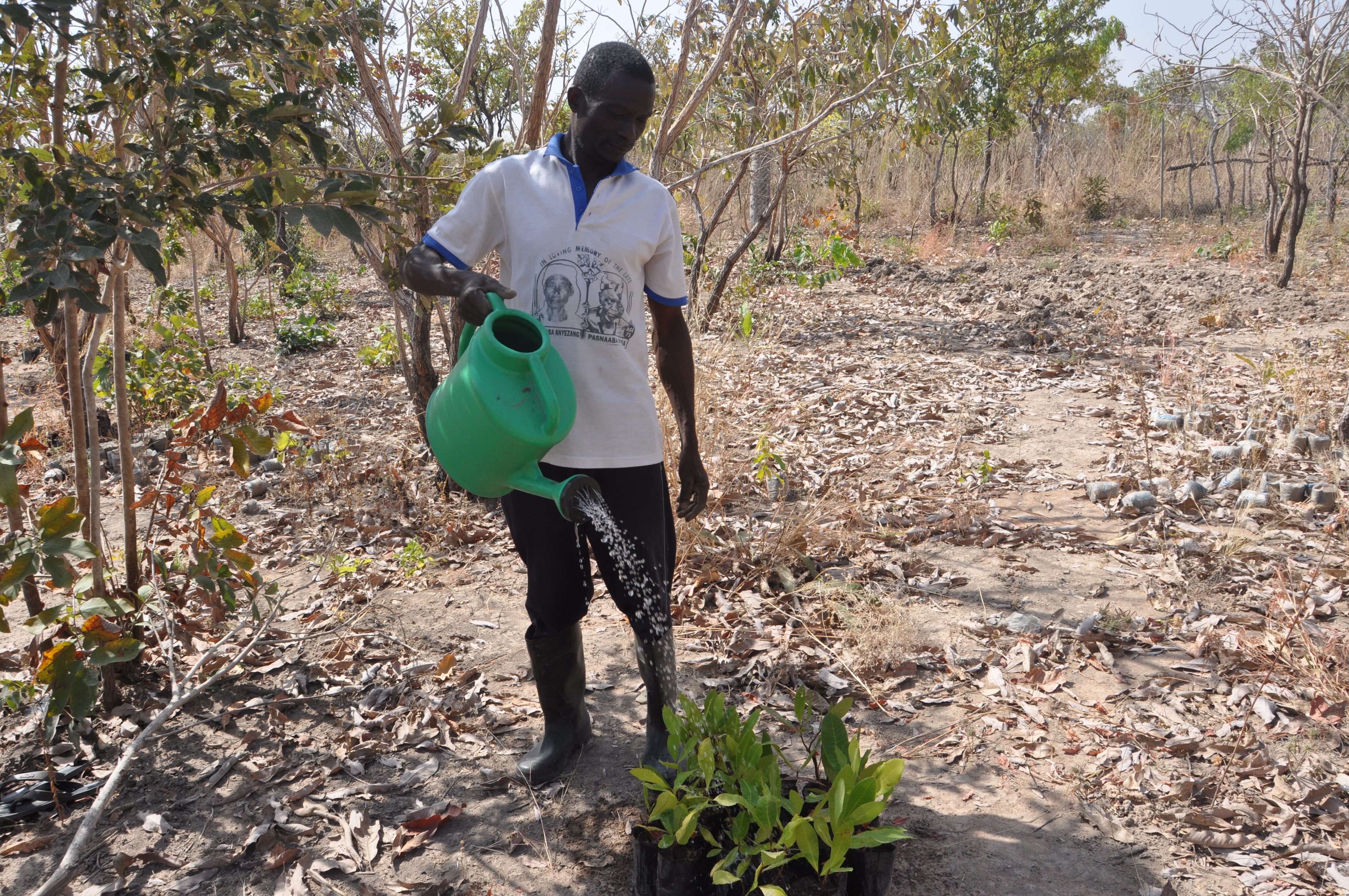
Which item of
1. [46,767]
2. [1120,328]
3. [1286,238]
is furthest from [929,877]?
[1286,238]

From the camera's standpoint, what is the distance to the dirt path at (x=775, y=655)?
203 centimetres

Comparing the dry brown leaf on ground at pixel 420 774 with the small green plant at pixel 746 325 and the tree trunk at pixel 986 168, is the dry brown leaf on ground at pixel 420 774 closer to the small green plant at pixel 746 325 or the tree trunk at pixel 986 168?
the small green plant at pixel 746 325

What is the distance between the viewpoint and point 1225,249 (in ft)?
31.9

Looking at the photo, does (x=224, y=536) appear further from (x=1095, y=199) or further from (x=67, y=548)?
(x=1095, y=199)

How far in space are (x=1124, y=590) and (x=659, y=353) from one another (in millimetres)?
2045

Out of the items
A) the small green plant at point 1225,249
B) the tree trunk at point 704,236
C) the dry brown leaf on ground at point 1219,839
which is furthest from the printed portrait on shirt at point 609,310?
the small green plant at point 1225,249

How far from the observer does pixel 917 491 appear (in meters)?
4.07

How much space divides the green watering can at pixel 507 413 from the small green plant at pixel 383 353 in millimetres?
5198

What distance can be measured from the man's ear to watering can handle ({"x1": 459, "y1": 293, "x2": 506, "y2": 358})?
437mm

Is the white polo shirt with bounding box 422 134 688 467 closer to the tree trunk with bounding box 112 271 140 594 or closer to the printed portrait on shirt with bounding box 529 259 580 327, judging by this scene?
the printed portrait on shirt with bounding box 529 259 580 327

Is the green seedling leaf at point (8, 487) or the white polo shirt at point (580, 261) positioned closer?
the green seedling leaf at point (8, 487)

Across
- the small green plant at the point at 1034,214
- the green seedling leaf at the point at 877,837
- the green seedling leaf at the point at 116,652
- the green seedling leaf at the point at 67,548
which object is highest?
the small green plant at the point at 1034,214

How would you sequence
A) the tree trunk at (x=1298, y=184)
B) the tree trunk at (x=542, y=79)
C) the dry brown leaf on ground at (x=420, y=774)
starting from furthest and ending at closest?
1. the tree trunk at (x=1298, y=184)
2. the tree trunk at (x=542, y=79)
3. the dry brown leaf on ground at (x=420, y=774)

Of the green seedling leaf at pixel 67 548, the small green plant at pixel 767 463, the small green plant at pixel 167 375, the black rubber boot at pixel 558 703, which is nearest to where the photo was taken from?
the green seedling leaf at pixel 67 548
